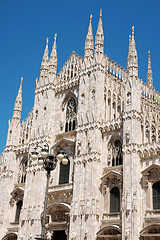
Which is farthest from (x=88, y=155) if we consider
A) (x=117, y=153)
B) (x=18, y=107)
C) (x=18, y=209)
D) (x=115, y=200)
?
(x=18, y=107)

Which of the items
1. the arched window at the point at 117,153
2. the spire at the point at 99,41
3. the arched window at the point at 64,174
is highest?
the spire at the point at 99,41

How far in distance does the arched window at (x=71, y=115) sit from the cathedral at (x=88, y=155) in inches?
4.8

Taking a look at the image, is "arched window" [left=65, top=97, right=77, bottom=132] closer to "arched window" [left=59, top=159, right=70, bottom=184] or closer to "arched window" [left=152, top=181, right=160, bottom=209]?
"arched window" [left=59, top=159, right=70, bottom=184]

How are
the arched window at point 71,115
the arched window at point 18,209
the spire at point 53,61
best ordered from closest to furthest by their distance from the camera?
the arched window at point 71,115
the arched window at point 18,209
the spire at point 53,61

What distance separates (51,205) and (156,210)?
1234 centimetres

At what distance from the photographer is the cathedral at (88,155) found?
107 ft

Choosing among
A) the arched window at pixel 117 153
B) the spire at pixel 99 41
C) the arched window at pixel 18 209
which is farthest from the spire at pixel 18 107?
the arched window at pixel 117 153

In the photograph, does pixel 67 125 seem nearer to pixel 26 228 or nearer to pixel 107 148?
pixel 107 148

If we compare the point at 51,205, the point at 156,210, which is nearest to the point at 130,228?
the point at 156,210

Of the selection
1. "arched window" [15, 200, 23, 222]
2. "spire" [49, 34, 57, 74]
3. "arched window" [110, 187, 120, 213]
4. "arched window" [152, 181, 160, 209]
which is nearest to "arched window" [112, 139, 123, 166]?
"arched window" [110, 187, 120, 213]

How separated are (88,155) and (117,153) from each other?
3081 mm

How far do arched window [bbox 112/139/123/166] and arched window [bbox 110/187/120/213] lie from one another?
2758 millimetres

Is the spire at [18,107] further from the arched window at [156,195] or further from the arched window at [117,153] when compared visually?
the arched window at [156,195]

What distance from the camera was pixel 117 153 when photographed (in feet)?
118
